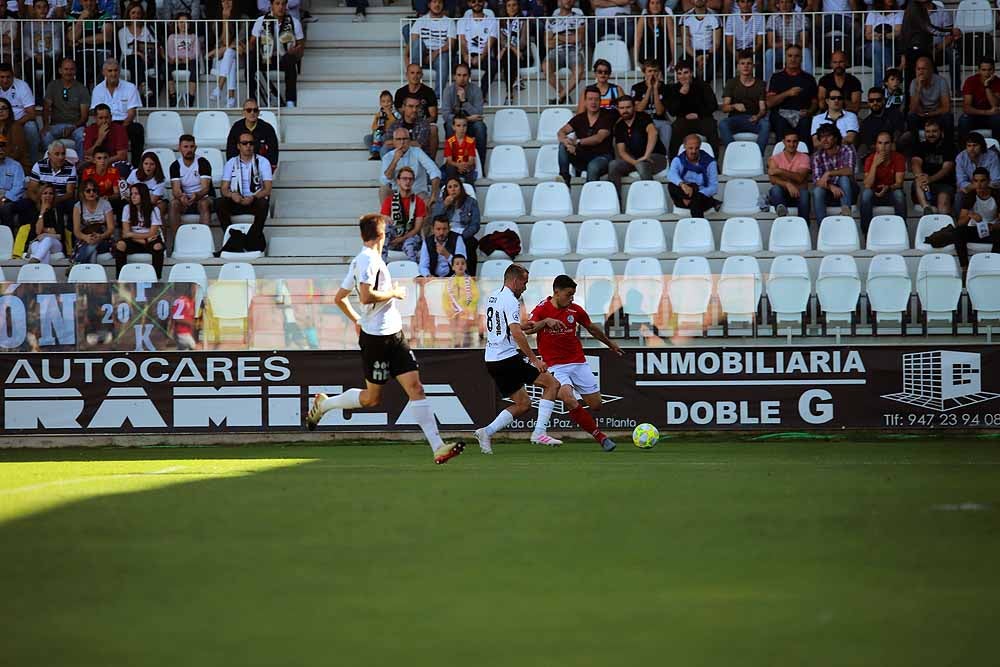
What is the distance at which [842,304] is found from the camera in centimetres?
1725

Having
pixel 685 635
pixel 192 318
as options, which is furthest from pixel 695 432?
pixel 685 635

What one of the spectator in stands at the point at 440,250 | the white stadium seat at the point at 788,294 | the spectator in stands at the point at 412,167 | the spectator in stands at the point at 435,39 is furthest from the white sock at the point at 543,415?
the spectator in stands at the point at 435,39

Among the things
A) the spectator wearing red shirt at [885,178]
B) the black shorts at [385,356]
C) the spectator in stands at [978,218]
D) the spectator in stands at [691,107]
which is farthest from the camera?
the spectator in stands at [691,107]

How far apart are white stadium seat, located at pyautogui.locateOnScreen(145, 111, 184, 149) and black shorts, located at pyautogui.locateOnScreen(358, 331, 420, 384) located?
37.5 feet

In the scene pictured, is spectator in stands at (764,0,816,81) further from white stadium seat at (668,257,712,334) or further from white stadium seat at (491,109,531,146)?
white stadium seat at (668,257,712,334)

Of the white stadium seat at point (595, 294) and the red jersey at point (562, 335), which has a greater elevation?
the white stadium seat at point (595, 294)

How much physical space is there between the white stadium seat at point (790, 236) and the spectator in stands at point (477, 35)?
579cm

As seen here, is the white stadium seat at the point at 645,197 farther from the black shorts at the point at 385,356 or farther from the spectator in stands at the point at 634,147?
the black shorts at the point at 385,356

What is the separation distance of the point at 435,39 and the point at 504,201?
3.81 meters

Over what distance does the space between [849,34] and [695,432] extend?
9.21 meters

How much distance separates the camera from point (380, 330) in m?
11.9

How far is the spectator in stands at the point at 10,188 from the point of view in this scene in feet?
66.9

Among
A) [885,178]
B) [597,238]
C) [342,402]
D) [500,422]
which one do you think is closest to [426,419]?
[342,402]

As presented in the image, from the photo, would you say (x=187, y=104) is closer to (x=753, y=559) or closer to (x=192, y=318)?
(x=192, y=318)
